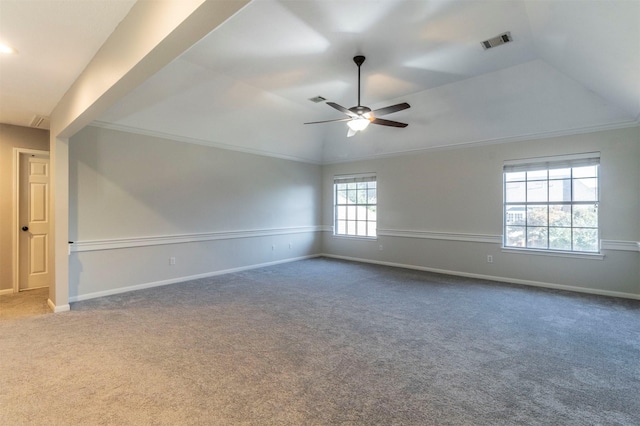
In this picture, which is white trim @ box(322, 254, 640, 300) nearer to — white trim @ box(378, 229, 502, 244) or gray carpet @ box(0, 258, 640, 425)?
gray carpet @ box(0, 258, 640, 425)

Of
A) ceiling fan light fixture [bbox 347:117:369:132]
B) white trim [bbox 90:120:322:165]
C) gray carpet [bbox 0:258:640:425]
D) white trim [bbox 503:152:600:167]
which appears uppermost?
white trim [bbox 90:120:322:165]

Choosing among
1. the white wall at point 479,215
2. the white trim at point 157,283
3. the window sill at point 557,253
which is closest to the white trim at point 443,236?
the white wall at point 479,215

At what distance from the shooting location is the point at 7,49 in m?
2.51

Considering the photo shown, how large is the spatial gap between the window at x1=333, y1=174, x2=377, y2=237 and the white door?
5.59m

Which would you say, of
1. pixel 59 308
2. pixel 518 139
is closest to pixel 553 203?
pixel 518 139

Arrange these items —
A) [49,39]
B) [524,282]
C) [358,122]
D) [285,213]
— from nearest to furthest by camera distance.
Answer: [49,39]
[358,122]
[524,282]
[285,213]

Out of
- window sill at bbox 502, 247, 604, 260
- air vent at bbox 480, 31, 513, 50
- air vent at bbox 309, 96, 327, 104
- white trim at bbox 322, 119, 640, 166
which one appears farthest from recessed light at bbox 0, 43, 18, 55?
window sill at bbox 502, 247, 604, 260

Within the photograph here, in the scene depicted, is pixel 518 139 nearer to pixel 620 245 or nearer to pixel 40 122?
pixel 620 245

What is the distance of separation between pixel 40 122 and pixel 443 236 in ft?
22.6

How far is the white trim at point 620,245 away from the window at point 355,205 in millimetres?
3917

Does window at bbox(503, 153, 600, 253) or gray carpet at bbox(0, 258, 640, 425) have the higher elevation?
window at bbox(503, 153, 600, 253)

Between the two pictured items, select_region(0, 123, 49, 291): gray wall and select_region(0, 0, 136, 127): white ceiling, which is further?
select_region(0, 123, 49, 291): gray wall

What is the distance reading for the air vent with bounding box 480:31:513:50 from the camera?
3.36 meters

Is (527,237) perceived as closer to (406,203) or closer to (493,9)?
(406,203)
